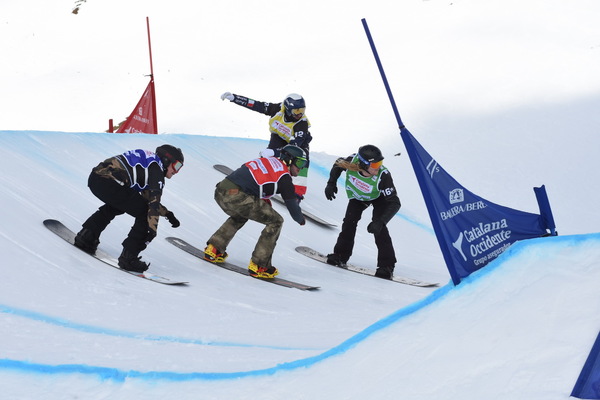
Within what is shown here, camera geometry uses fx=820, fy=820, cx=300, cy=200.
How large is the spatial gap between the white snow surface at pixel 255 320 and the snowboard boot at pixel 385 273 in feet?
0.52

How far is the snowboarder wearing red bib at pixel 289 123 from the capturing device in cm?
874

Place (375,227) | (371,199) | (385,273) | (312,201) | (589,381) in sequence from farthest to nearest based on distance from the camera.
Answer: (312,201) → (371,199) → (385,273) → (375,227) → (589,381)

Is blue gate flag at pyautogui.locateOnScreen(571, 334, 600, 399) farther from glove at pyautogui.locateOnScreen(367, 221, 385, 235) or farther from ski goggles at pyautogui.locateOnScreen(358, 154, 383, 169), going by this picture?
ski goggles at pyautogui.locateOnScreen(358, 154, 383, 169)

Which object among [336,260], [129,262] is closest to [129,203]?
[129,262]

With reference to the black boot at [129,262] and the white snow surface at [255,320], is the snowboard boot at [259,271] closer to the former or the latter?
the white snow surface at [255,320]

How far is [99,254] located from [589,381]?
4.58 meters

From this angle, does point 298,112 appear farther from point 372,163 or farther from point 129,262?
point 129,262

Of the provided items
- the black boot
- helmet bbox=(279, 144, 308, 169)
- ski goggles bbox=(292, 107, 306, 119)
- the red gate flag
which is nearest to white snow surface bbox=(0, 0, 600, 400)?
the black boot

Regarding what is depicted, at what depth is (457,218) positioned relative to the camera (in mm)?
4477

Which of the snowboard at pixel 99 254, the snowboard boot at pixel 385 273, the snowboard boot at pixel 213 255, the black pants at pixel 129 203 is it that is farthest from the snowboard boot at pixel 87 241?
the snowboard boot at pixel 385 273

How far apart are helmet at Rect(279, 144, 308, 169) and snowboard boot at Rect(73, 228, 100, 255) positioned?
5.60 ft

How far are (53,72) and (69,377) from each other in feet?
71.4

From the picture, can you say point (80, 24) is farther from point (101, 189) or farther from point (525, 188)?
point (101, 189)

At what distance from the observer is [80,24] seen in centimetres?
2670
